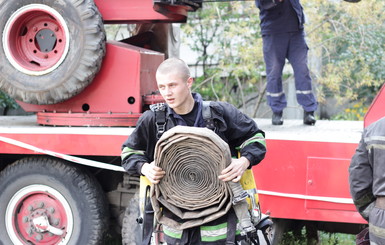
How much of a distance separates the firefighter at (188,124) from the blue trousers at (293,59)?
2251mm

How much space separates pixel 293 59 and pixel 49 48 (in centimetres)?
213

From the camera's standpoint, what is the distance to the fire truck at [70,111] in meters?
5.08

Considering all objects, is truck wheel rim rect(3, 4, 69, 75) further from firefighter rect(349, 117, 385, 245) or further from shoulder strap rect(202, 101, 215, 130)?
firefighter rect(349, 117, 385, 245)

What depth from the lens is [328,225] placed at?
5441mm

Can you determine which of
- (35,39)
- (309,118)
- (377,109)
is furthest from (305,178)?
(35,39)

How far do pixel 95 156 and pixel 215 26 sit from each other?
582cm

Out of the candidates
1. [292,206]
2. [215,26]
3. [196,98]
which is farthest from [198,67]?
[196,98]

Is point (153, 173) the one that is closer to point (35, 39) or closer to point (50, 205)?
point (50, 205)

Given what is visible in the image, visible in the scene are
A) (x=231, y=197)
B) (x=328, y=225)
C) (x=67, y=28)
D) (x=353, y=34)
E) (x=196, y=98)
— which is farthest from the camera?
(x=353, y=34)

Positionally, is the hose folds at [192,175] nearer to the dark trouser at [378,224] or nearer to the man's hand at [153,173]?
the man's hand at [153,173]

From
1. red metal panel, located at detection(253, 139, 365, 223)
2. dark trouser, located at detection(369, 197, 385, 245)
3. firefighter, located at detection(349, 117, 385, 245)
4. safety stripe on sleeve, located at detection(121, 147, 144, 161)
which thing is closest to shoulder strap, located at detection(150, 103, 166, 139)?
safety stripe on sleeve, located at detection(121, 147, 144, 161)

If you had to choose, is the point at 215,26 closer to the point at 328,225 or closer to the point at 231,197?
the point at 328,225

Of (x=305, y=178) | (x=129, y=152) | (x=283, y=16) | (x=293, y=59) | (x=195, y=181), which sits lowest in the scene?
(x=305, y=178)

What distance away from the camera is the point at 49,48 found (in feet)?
17.2
